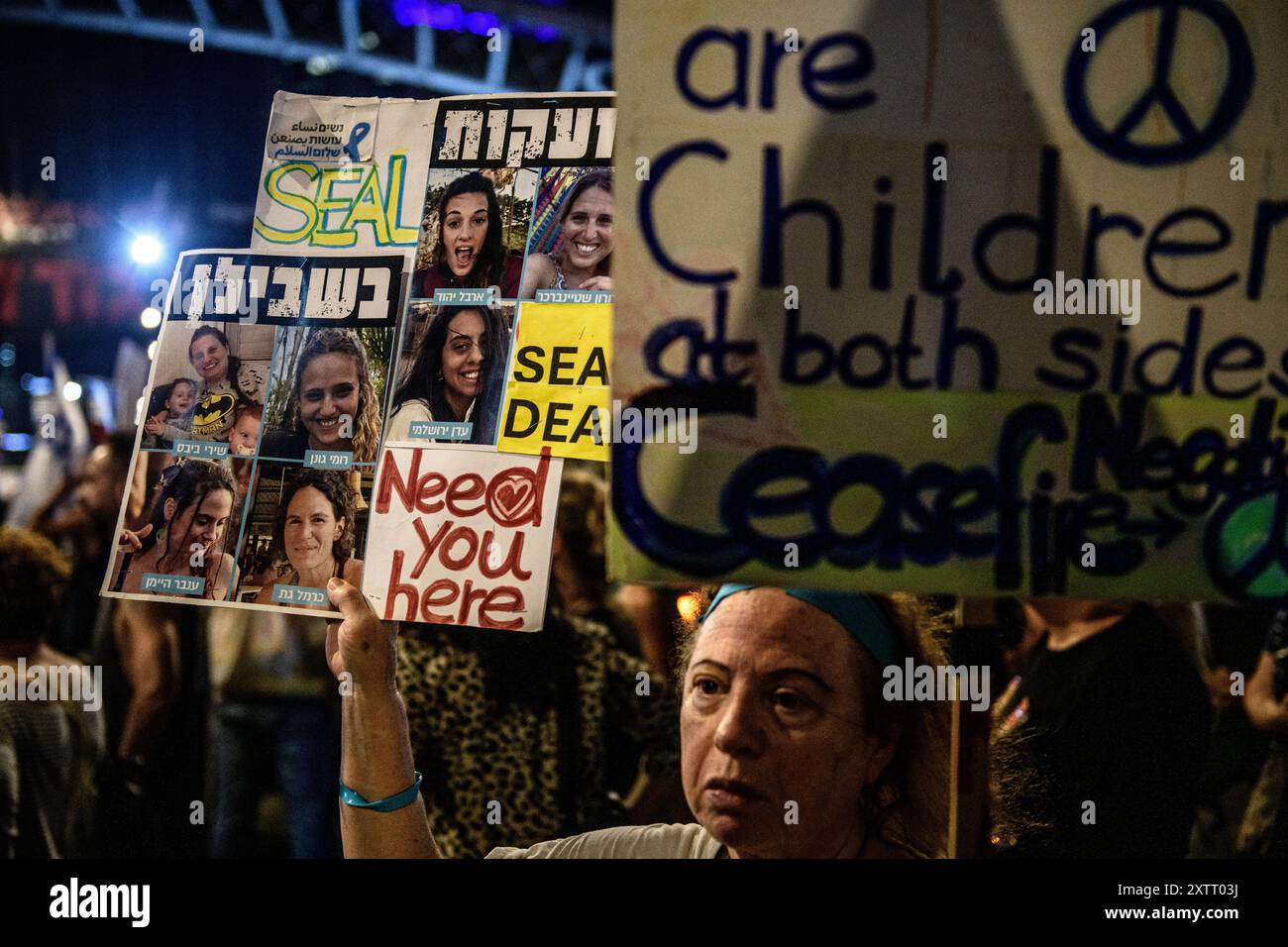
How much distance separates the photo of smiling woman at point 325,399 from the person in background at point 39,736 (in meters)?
1.00

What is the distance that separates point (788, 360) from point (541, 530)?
529 millimetres

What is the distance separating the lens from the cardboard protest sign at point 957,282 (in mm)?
1858

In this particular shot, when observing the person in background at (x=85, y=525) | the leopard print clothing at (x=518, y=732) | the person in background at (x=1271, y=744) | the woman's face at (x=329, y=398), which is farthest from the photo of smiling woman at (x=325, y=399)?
the person in background at (x=1271, y=744)

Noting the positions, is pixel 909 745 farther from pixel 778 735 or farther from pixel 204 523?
pixel 204 523

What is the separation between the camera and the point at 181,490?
2256 mm

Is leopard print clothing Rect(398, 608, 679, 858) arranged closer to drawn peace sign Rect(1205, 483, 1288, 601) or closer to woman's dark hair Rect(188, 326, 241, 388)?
woman's dark hair Rect(188, 326, 241, 388)

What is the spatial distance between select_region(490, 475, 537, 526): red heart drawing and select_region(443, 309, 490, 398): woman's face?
0.57 feet

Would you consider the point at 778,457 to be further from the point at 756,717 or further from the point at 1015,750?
the point at 1015,750

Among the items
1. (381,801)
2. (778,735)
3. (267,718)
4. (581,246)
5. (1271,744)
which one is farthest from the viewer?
(267,718)

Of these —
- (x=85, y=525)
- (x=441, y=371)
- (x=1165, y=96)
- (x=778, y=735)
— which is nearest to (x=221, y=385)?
(x=441, y=371)

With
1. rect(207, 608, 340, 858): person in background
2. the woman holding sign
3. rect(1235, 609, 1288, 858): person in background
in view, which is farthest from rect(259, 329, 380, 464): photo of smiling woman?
rect(1235, 609, 1288, 858): person in background

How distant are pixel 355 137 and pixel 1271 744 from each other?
112 inches

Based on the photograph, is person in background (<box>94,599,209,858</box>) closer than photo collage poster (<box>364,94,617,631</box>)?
No

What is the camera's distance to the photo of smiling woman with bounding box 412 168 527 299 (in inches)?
86.0
